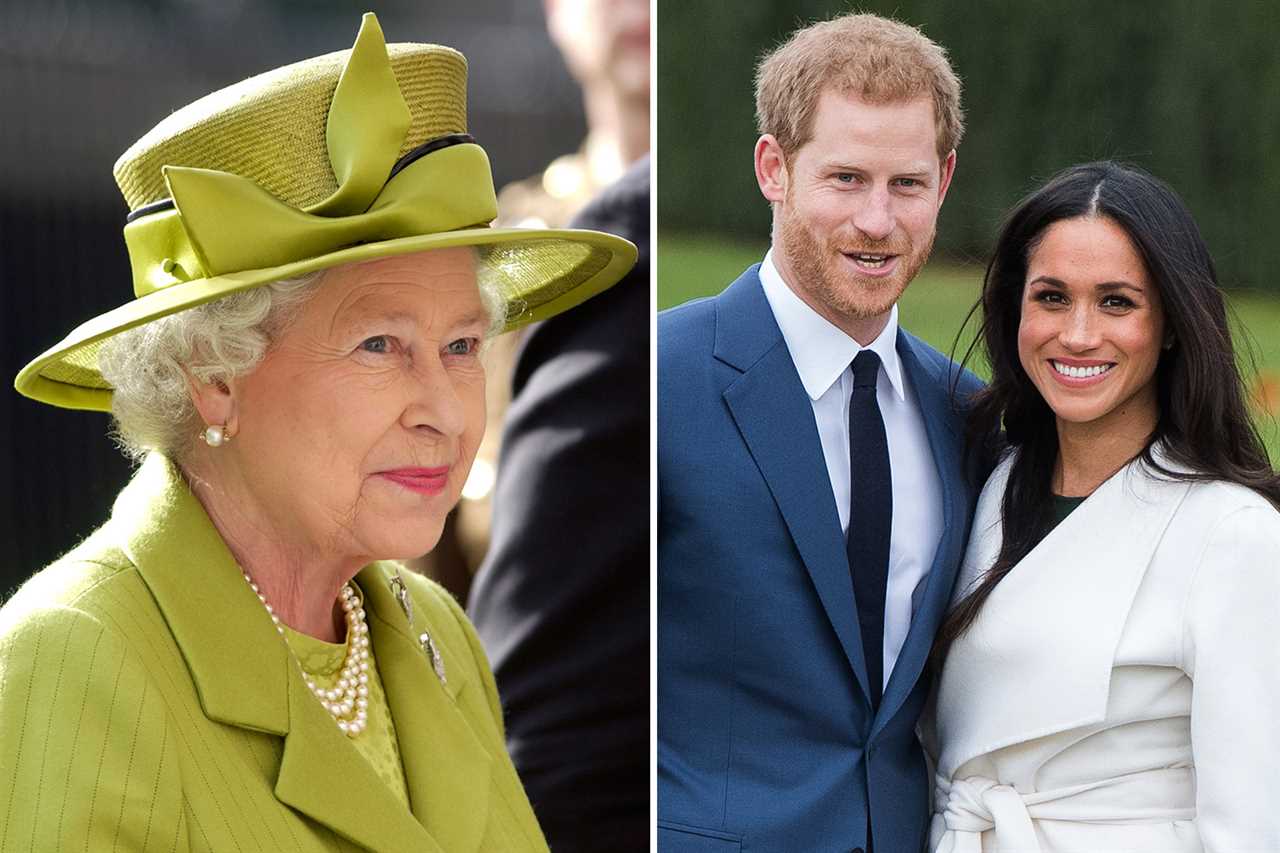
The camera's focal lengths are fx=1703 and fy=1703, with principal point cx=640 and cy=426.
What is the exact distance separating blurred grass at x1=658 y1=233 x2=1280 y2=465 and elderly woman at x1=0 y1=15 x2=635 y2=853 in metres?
0.16

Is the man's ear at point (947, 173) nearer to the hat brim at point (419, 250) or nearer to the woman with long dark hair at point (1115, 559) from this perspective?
the woman with long dark hair at point (1115, 559)

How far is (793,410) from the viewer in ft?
7.36

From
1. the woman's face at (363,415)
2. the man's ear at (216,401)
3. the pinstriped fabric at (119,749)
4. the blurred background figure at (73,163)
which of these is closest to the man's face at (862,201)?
the woman's face at (363,415)

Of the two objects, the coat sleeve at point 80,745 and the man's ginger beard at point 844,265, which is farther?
the man's ginger beard at point 844,265

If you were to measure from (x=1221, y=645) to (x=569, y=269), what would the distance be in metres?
1.11

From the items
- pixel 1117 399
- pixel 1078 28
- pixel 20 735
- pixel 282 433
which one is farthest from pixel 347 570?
pixel 1078 28

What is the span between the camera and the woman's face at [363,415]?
2.09 meters

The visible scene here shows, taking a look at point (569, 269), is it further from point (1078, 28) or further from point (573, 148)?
point (573, 148)

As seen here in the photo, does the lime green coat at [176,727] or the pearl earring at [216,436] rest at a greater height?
the pearl earring at [216,436]

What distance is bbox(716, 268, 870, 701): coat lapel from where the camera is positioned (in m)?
2.21

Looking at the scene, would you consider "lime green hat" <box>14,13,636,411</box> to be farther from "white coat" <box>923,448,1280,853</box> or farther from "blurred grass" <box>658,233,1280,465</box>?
"white coat" <box>923,448,1280,853</box>

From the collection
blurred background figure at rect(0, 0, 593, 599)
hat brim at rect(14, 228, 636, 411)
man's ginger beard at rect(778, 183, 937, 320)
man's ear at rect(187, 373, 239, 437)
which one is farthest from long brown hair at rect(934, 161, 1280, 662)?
blurred background figure at rect(0, 0, 593, 599)

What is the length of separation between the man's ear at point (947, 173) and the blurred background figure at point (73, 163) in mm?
4357

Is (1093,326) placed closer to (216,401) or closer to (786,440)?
(786,440)
